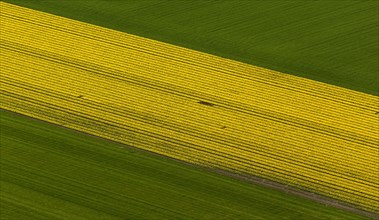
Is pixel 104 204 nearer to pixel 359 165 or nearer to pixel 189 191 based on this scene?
pixel 189 191

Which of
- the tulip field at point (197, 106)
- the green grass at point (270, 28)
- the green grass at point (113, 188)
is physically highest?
the green grass at point (270, 28)

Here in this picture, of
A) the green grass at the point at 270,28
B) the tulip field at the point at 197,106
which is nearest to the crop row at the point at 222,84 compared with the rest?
the tulip field at the point at 197,106

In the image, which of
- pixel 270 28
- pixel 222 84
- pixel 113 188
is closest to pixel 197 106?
pixel 222 84

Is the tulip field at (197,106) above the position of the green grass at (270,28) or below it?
below

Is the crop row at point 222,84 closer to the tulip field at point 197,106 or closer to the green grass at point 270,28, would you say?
the tulip field at point 197,106

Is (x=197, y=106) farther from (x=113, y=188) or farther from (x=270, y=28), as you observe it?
(x=270, y=28)

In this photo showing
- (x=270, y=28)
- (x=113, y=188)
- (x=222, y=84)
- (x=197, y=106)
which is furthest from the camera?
(x=270, y=28)

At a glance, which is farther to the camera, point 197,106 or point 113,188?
point 197,106
